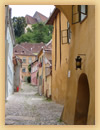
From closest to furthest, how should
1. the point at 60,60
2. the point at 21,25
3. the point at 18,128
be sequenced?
the point at 18,128 → the point at 60,60 → the point at 21,25

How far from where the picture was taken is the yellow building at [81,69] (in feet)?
23.3

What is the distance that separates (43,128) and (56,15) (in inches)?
544

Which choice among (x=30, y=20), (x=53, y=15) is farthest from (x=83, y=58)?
A: (x=30, y=20)

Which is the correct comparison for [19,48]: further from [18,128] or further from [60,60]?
[18,128]

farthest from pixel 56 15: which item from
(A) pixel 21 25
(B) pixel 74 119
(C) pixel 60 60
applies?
(A) pixel 21 25

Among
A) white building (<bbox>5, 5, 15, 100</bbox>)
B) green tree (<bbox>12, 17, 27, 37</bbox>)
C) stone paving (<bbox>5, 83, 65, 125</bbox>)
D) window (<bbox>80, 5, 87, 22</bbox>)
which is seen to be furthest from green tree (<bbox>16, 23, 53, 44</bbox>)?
window (<bbox>80, 5, 87, 22</bbox>)

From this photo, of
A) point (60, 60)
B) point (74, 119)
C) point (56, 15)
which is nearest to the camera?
point (74, 119)

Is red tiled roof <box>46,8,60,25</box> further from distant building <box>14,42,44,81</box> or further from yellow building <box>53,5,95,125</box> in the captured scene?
distant building <box>14,42,44,81</box>

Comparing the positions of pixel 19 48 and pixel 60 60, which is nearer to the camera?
pixel 60 60

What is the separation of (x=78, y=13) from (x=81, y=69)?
1.91 meters

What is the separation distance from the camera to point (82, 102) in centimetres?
859

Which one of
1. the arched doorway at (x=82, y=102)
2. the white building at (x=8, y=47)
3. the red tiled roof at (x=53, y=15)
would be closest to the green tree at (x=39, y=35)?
the white building at (x=8, y=47)

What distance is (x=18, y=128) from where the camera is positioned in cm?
628

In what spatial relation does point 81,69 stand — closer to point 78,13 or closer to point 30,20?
point 78,13
